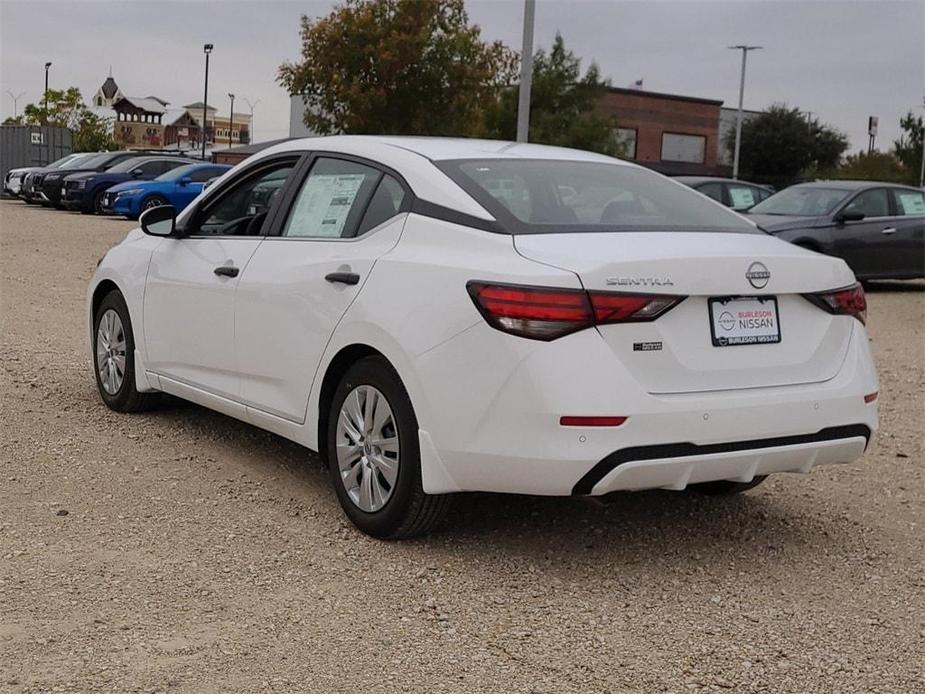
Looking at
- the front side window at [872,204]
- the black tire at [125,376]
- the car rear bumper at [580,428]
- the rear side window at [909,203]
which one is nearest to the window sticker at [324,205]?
the car rear bumper at [580,428]

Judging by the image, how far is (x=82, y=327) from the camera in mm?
10570

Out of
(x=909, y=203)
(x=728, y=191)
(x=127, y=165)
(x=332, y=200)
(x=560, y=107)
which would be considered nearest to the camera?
(x=332, y=200)

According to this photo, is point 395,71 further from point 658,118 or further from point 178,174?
point 658,118

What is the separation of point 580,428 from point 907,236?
1454 centimetres

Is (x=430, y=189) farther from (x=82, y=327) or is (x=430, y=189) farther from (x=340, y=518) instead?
(x=82, y=327)

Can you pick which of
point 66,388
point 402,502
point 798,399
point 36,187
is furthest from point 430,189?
point 36,187

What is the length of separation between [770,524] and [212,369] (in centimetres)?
270

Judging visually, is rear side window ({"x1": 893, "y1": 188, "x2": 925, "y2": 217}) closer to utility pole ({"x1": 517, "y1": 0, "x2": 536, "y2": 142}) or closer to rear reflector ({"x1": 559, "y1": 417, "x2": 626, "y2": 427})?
utility pole ({"x1": 517, "y1": 0, "x2": 536, "y2": 142})

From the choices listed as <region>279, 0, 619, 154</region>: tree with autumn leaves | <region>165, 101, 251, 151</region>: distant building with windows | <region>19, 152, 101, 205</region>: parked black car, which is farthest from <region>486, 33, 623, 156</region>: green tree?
<region>165, 101, 251, 151</region>: distant building with windows

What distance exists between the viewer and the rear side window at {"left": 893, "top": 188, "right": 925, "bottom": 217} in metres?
17.6

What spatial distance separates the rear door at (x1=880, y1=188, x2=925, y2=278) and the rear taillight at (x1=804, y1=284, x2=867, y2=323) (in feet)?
42.5

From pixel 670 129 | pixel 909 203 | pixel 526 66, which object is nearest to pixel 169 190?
pixel 526 66

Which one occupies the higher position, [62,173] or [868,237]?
[62,173]

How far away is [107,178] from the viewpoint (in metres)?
29.8
